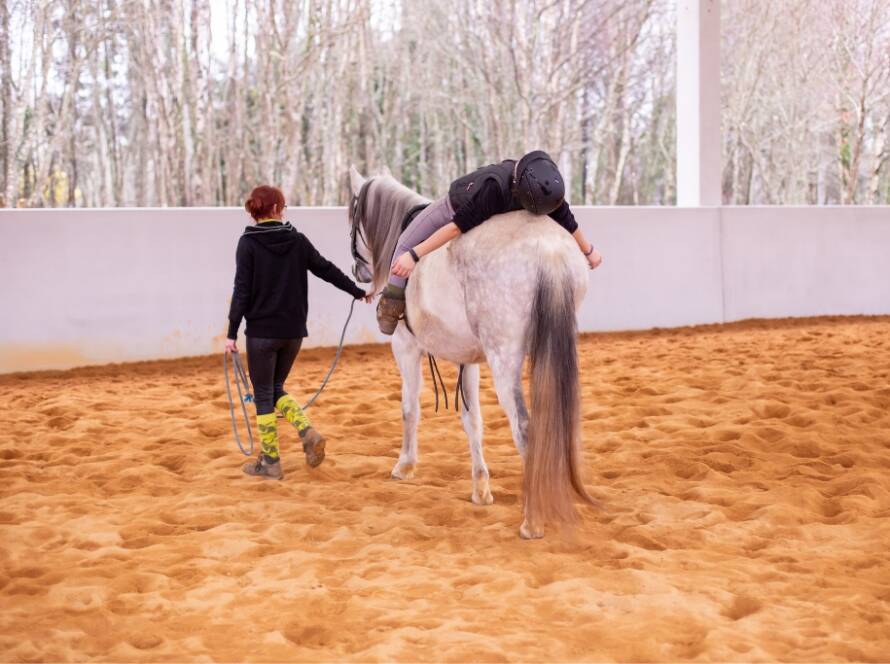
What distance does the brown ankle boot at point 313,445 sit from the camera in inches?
160

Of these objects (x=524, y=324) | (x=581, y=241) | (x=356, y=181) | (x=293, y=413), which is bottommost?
(x=293, y=413)

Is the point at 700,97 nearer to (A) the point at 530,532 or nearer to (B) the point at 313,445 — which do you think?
(B) the point at 313,445

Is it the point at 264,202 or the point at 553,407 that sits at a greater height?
the point at 264,202

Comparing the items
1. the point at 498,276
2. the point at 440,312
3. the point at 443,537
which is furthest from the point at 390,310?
the point at 443,537

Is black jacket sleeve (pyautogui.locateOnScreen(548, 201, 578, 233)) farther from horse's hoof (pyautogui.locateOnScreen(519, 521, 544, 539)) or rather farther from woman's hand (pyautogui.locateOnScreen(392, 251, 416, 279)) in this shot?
horse's hoof (pyautogui.locateOnScreen(519, 521, 544, 539))

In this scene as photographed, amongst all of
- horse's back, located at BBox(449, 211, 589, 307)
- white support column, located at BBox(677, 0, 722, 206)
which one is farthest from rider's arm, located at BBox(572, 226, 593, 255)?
white support column, located at BBox(677, 0, 722, 206)

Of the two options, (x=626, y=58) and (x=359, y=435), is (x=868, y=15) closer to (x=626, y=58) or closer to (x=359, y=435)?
(x=626, y=58)

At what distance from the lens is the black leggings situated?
4.00 metres

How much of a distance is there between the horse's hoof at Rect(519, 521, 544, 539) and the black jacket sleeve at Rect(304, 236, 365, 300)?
4.44ft

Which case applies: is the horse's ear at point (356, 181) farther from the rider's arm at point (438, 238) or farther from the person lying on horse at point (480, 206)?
the rider's arm at point (438, 238)

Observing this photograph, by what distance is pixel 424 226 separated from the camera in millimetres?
3459

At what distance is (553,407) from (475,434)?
0.77 meters

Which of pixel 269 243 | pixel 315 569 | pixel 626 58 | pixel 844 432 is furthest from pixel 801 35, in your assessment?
pixel 315 569

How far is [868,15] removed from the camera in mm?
15086
